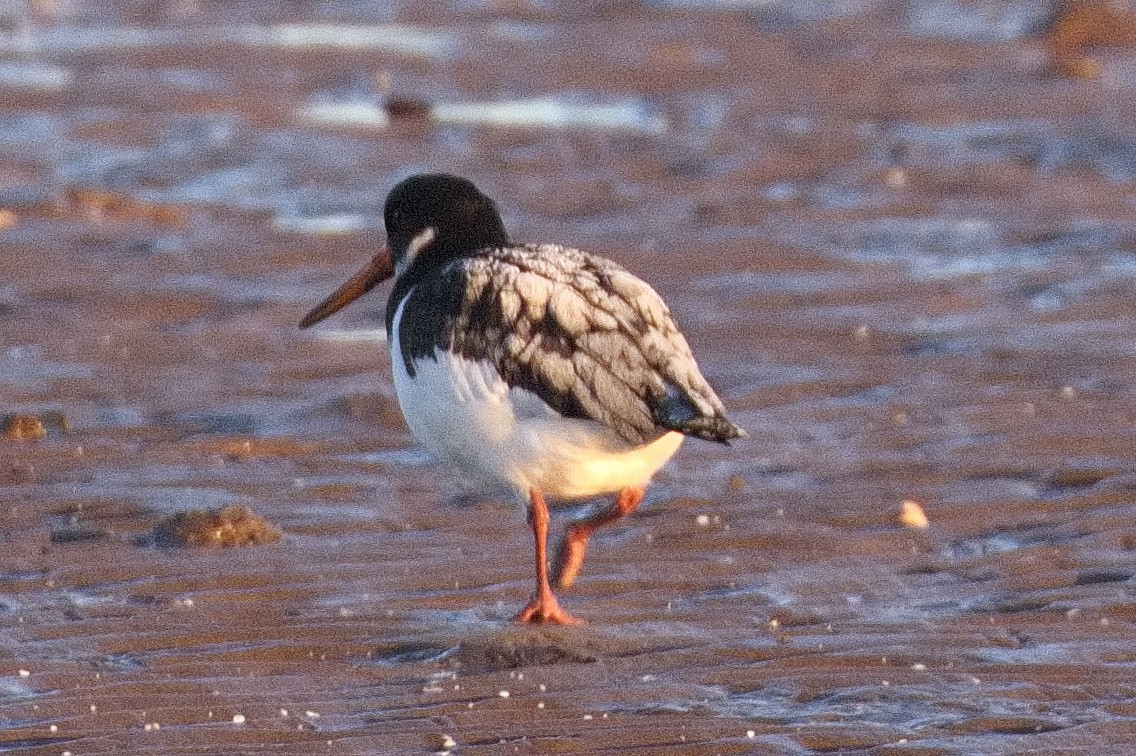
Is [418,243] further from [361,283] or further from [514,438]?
[514,438]

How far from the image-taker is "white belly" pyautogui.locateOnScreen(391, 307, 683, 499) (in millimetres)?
5668

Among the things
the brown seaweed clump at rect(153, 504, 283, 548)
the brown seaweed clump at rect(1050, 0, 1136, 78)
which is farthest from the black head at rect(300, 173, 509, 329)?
the brown seaweed clump at rect(1050, 0, 1136, 78)

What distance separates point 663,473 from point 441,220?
130cm

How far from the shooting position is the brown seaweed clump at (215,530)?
638 cm

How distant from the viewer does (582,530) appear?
616cm

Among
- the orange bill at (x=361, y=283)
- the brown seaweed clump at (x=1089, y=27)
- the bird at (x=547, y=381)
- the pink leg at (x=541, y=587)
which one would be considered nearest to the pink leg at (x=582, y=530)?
the bird at (x=547, y=381)

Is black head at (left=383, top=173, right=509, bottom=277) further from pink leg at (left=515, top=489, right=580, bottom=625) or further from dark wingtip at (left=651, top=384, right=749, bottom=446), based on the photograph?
dark wingtip at (left=651, top=384, right=749, bottom=446)

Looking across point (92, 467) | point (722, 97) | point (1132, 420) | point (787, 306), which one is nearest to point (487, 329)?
point (92, 467)

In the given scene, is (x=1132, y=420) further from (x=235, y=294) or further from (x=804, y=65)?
(x=804, y=65)

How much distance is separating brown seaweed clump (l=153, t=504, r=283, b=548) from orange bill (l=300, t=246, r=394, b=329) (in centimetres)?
74

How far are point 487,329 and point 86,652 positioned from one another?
1.24 meters

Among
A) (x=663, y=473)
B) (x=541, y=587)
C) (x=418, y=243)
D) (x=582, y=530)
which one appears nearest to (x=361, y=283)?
(x=418, y=243)

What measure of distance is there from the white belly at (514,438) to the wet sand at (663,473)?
37cm

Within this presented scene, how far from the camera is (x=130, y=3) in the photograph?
1841 centimetres
